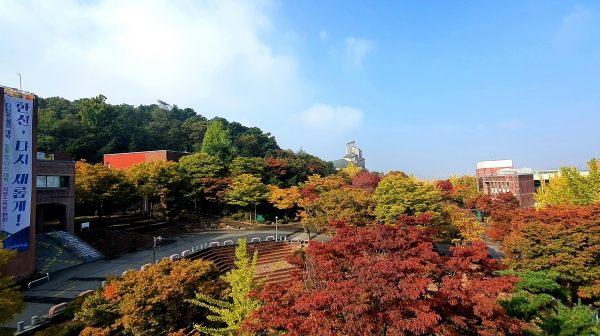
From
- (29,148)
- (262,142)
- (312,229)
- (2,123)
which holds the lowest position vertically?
(312,229)

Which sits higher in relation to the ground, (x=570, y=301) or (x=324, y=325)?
(x=324, y=325)

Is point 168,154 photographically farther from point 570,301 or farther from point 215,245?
point 570,301

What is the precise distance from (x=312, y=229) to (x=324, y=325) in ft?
89.0

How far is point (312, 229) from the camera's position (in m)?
33.2

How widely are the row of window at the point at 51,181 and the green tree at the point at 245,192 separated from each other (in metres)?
14.2

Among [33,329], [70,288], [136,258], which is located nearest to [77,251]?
[136,258]

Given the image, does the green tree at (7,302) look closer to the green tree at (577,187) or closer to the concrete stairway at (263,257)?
the concrete stairway at (263,257)

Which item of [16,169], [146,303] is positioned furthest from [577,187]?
[16,169]

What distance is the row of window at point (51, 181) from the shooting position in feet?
67.3

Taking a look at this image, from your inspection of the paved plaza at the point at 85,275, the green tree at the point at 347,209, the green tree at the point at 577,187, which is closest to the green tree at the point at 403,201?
the green tree at the point at 347,209

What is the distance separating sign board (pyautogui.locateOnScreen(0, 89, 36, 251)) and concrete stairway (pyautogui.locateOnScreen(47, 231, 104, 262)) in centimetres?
412

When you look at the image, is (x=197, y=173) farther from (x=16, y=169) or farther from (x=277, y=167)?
(x=16, y=169)

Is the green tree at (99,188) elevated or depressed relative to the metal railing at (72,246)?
elevated

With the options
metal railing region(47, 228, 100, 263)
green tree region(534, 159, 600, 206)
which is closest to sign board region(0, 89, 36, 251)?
metal railing region(47, 228, 100, 263)
